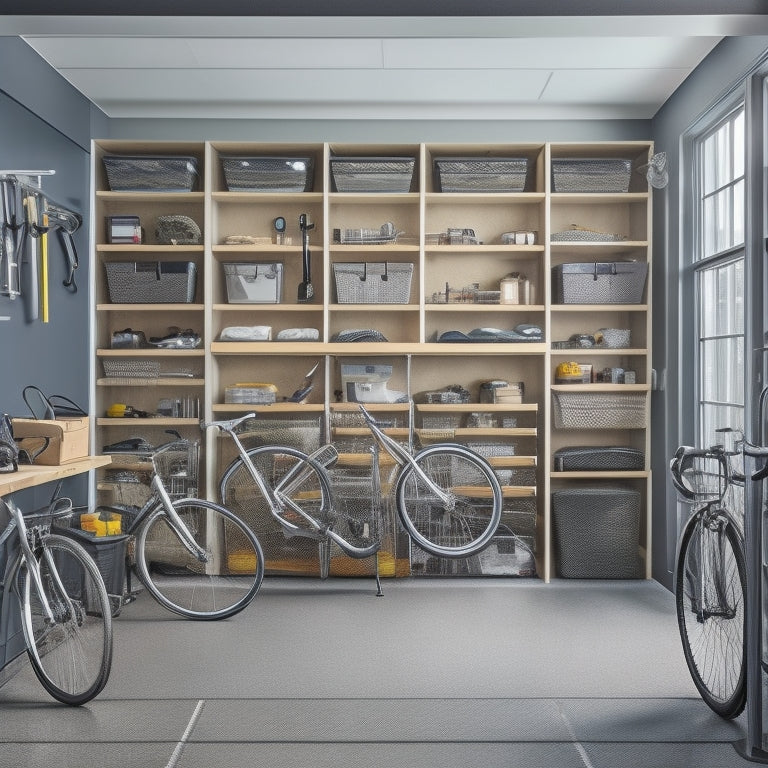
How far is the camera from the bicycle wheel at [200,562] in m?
4.30

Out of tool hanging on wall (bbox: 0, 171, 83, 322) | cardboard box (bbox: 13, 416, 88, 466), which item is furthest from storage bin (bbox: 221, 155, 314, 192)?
cardboard box (bbox: 13, 416, 88, 466)

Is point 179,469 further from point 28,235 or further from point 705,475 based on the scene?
point 705,475

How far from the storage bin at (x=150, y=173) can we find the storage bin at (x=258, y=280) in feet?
2.03

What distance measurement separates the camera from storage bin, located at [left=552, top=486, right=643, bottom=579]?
505 cm

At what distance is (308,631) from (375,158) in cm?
293

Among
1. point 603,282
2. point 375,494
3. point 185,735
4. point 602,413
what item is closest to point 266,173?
point 375,494

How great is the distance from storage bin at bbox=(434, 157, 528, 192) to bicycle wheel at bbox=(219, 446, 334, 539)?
2.02 m

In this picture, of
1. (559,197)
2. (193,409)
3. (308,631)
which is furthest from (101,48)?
(308,631)

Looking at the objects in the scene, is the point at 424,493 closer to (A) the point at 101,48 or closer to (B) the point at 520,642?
→ (B) the point at 520,642

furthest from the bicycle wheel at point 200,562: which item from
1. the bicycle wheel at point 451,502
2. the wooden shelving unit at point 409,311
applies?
the bicycle wheel at point 451,502

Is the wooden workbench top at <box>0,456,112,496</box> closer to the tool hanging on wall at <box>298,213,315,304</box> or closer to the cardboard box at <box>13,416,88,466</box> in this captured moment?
the cardboard box at <box>13,416,88,466</box>

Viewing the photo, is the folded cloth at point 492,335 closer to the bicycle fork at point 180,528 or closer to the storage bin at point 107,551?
the bicycle fork at point 180,528

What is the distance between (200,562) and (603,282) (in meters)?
3.05

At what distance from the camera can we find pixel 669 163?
489cm
